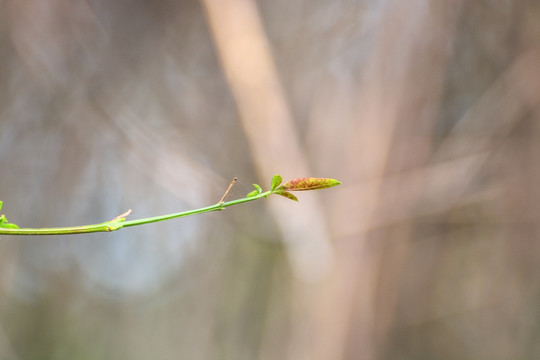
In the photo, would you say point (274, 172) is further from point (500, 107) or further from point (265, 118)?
point (500, 107)

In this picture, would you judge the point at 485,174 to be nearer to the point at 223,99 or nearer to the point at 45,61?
the point at 223,99

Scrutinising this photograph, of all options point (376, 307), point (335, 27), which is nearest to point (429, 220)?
point (376, 307)

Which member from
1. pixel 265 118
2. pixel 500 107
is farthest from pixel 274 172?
pixel 500 107

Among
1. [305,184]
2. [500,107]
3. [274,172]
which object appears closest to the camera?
[305,184]

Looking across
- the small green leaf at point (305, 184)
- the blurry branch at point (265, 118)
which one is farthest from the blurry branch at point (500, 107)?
the small green leaf at point (305, 184)

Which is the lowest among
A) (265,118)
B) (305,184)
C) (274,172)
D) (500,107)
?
(305,184)

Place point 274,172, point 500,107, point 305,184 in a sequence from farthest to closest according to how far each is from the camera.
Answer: point 500,107 → point 274,172 → point 305,184

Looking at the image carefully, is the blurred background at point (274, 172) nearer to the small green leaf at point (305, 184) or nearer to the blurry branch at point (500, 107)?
the blurry branch at point (500, 107)

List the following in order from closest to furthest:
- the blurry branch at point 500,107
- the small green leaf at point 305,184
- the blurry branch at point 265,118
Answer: the small green leaf at point 305,184 → the blurry branch at point 265,118 → the blurry branch at point 500,107

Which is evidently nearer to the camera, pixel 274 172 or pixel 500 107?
pixel 274 172

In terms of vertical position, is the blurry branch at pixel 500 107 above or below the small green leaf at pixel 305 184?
above
